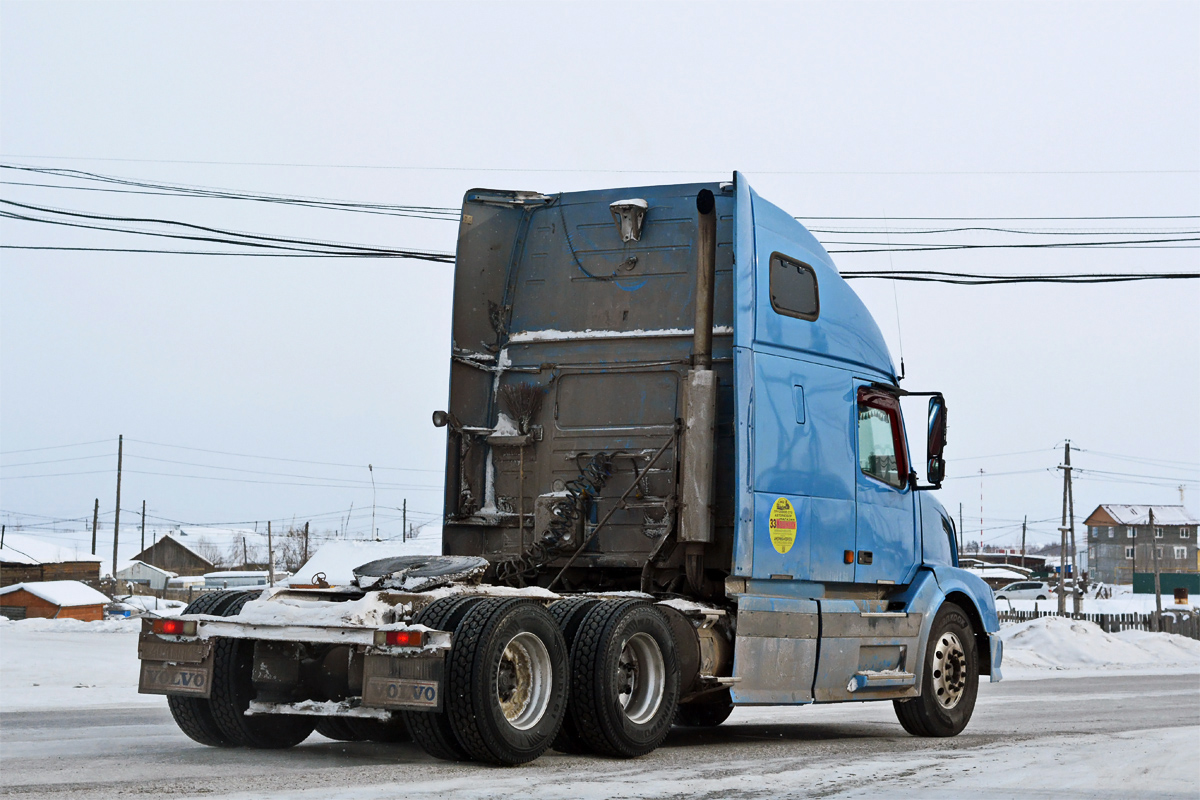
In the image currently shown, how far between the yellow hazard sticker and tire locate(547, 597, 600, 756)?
5.38ft

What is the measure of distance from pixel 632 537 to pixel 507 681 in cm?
256

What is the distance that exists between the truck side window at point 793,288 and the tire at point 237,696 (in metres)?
4.38

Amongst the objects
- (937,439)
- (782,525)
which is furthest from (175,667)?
(937,439)

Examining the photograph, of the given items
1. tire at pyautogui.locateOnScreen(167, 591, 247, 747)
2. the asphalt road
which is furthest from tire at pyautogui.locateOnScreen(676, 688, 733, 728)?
tire at pyautogui.locateOnScreen(167, 591, 247, 747)

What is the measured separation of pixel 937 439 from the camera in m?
11.1

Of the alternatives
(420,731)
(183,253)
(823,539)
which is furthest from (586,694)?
(183,253)

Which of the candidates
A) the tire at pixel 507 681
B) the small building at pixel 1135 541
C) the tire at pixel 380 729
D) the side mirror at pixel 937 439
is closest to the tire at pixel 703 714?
the side mirror at pixel 937 439

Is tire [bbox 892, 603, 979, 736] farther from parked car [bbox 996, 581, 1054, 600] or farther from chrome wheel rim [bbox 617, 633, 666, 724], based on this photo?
parked car [bbox 996, 581, 1054, 600]

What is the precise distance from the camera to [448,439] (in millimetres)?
10883

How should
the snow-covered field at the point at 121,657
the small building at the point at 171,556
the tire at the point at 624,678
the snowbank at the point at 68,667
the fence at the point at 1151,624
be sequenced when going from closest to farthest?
the tire at the point at 624,678
the snowbank at the point at 68,667
the snow-covered field at the point at 121,657
the fence at the point at 1151,624
the small building at the point at 171,556

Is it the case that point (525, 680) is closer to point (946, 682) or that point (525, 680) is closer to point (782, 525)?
point (782, 525)

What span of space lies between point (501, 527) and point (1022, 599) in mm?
68658

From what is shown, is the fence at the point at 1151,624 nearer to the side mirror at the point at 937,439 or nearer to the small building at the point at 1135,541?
the side mirror at the point at 937,439

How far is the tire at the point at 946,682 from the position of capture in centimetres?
1091
